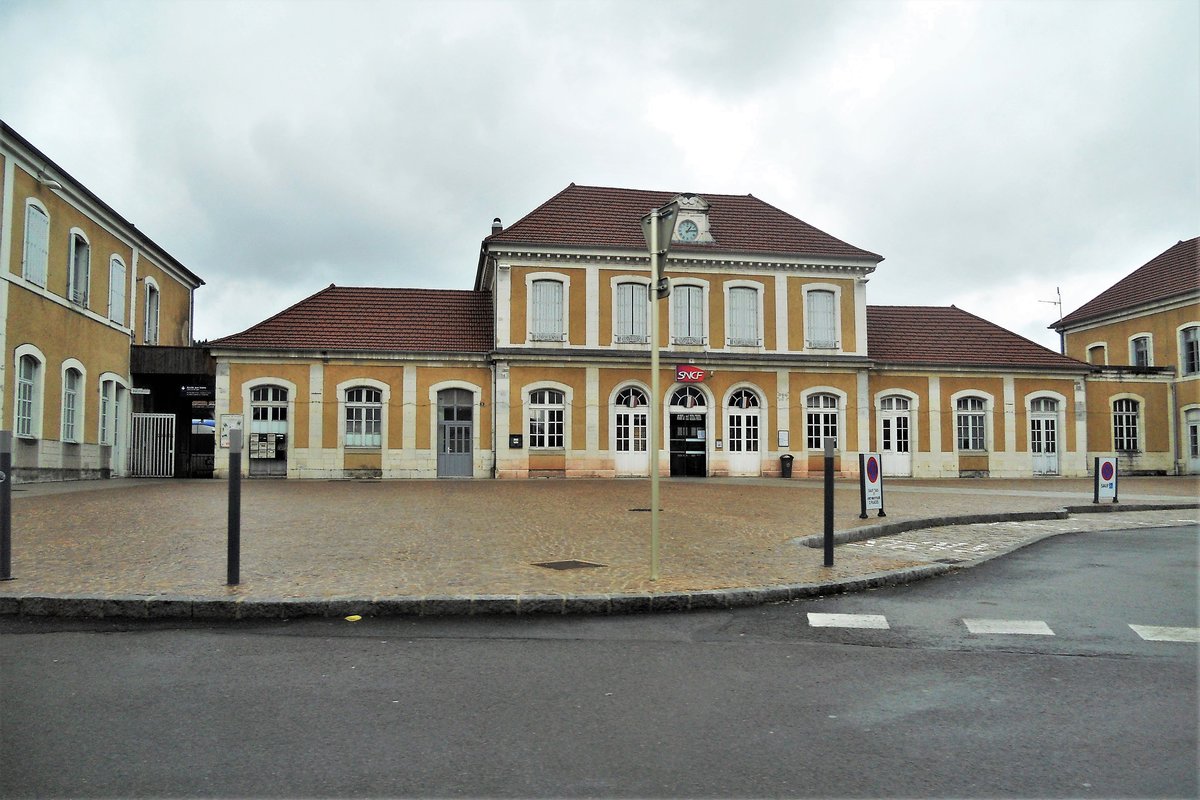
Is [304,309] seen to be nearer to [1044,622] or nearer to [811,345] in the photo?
[811,345]

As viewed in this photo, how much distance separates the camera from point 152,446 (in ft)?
99.2

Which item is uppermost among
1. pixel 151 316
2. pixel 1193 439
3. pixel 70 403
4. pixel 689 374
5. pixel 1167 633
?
pixel 151 316

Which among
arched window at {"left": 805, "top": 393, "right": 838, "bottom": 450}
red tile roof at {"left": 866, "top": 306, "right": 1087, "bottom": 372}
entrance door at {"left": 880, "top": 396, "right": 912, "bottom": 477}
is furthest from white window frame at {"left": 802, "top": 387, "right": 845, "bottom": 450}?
red tile roof at {"left": 866, "top": 306, "right": 1087, "bottom": 372}

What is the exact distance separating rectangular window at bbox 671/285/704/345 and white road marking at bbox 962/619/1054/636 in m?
26.0

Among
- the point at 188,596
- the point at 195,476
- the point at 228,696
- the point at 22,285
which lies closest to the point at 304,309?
the point at 195,476

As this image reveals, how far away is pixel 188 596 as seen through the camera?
639 centimetres

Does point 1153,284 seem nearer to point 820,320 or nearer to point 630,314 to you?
point 820,320

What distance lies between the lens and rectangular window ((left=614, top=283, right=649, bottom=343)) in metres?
31.7

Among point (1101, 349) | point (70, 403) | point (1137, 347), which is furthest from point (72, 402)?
point (1101, 349)

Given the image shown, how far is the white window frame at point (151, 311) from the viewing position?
32031 millimetres

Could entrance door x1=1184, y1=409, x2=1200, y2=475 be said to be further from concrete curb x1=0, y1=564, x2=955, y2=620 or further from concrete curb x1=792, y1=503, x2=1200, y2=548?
concrete curb x1=0, y1=564, x2=955, y2=620

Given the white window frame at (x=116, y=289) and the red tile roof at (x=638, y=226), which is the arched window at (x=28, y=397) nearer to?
the white window frame at (x=116, y=289)

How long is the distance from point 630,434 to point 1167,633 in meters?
25.6

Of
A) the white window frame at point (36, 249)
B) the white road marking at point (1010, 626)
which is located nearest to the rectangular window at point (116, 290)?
the white window frame at point (36, 249)
